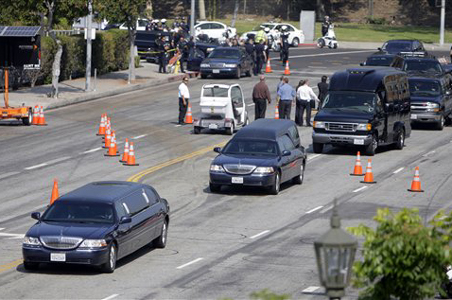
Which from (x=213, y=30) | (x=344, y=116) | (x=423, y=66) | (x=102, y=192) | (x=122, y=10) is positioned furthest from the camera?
(x=213, y=30)

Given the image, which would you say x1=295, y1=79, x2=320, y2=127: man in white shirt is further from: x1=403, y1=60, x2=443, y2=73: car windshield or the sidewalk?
the sidewalk

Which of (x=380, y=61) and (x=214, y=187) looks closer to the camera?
(x=214, y=187)

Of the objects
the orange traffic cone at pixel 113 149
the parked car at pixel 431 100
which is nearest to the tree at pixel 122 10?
the parked car at pixel 431 100

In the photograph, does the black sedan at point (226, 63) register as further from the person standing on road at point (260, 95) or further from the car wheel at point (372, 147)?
the car wheel at point (372, 147)

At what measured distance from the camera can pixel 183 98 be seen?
35.8 metres

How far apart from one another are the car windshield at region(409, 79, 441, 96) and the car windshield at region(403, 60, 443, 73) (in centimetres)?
215

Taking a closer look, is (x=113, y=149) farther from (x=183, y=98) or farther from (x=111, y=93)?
(x=111, y=93)

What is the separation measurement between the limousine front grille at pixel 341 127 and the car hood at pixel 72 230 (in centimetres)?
1381

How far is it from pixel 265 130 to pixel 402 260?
55.9 feet

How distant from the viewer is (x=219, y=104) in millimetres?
33625

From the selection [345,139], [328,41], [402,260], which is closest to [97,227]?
[402,260]

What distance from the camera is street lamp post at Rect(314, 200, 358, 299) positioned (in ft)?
26.8

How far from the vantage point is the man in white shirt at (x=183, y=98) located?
35.5 meters

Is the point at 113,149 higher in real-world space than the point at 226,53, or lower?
lower
